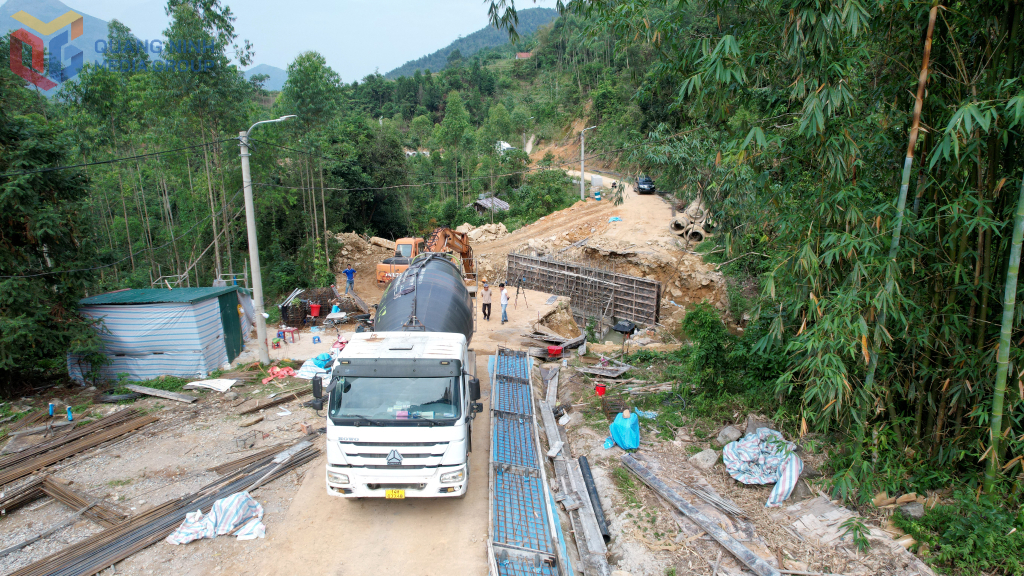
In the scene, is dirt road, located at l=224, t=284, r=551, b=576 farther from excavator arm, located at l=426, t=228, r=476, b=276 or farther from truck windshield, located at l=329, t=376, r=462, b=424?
excavator arm, located at l=426, t=228, r=476, b=276

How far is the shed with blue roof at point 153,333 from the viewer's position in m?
12.9

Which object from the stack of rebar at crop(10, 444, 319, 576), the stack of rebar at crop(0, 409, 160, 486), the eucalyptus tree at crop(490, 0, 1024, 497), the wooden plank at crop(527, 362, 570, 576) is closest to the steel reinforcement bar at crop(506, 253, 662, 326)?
the wooden plank at crop(527, 362, 570, 576)

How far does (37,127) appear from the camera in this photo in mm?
12648

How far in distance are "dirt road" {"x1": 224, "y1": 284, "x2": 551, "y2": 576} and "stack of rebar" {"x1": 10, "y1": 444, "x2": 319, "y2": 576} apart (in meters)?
0.78

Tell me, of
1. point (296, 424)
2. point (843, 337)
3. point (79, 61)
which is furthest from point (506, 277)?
point (79, 61)

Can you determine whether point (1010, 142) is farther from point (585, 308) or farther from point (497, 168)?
point (497, 168)

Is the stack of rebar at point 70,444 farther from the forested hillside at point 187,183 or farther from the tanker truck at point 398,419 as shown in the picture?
the tanker truck at point 398,419

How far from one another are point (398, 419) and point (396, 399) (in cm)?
33

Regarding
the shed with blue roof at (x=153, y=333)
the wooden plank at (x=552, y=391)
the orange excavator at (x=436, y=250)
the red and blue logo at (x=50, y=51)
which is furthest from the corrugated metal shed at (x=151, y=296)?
the red and blue logo at (x=50, y=51)

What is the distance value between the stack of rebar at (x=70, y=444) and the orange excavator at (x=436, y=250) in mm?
8494

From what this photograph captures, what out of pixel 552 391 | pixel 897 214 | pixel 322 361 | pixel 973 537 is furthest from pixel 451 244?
pixel 973 537

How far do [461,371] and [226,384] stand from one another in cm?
826

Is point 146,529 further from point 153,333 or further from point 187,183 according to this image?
point 187,183

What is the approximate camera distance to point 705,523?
6.91m
